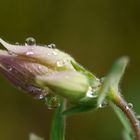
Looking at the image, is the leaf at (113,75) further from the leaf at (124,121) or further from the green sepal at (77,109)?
the leaf at (124,121)

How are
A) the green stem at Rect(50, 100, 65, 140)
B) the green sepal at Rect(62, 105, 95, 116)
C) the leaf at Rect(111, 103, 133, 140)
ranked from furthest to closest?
the leaf at Rect(111, 103, 133, 140)
the green stem at Rect(50, 100, 65, 140)
the green sepal at Rect(62, 105, 95, 116)

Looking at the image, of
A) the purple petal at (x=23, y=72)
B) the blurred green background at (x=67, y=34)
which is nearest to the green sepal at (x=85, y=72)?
the purple petal at (x=23, y=72)

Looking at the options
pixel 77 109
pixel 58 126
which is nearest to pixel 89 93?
pixel 77 109

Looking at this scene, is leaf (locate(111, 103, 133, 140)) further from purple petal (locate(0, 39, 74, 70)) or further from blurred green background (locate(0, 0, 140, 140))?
blurred green background (locate(0, 0, 140, 140))

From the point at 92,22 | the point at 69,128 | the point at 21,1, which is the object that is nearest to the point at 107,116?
the point at 69,128

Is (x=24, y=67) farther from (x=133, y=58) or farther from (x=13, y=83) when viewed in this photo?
(x=133, y=58)

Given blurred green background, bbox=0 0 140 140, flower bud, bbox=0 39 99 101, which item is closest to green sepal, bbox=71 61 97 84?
flower bud, bbox=0 39 99 101
